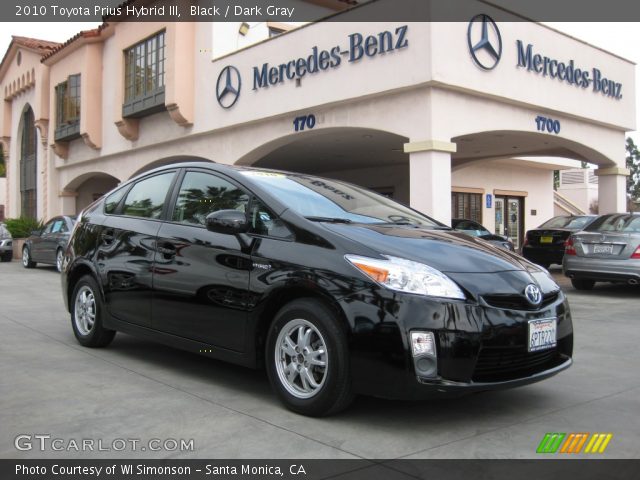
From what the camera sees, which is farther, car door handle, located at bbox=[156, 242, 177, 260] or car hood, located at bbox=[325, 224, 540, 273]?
car door handle, located at bbox=[156, 242, 177, 260]

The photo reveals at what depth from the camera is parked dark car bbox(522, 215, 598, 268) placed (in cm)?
1458

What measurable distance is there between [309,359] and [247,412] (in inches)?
22.0

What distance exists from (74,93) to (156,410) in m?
21.8

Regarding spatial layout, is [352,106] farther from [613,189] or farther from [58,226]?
[613,189]

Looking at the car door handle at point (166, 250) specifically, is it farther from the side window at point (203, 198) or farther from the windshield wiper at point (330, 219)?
the windshield wiper at point (330, 219)

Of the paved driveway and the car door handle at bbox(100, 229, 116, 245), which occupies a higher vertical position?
the car door handle at bbox(100, 229, 116, 245)

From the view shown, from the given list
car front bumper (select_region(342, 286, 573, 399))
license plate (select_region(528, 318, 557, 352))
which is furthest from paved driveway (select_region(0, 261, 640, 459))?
license plate (select_region(528, 318, 557, 352))

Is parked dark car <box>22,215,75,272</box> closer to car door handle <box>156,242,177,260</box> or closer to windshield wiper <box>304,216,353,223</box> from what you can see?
car door handle <box>156,242,177,260</box>

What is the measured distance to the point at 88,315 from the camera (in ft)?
19.5

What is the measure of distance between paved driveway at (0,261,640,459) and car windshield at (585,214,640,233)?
16.8 ft

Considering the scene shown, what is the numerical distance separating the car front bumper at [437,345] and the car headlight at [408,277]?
0.07m

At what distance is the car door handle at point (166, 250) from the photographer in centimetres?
486
